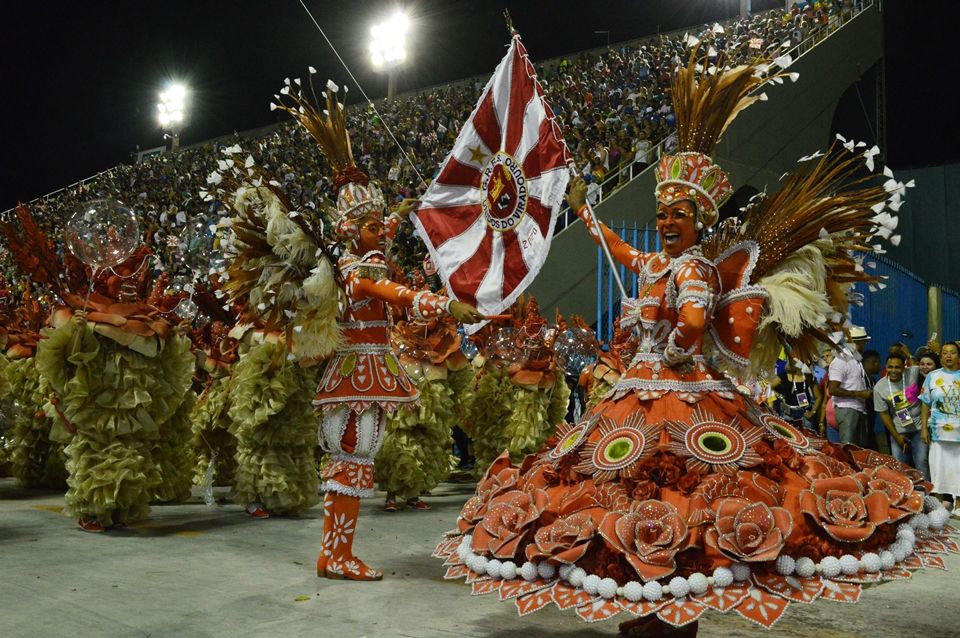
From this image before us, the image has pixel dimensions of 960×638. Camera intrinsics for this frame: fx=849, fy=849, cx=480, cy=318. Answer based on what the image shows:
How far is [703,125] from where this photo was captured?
335cm

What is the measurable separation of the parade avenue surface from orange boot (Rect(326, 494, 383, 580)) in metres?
0.07

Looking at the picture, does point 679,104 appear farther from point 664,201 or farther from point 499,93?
point 499,93

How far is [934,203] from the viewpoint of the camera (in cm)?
1280

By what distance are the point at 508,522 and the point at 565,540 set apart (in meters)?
0.24

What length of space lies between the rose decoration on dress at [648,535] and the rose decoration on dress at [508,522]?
0.27 m

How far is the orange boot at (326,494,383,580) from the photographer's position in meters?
4.15

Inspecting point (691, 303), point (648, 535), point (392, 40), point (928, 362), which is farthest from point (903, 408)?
point (392, 40)

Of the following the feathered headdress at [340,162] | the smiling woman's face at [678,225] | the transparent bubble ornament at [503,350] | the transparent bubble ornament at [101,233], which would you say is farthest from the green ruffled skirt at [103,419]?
the smiling woman's face at [678,225]

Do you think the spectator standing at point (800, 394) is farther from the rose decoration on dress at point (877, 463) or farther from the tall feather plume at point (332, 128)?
the tall feather plume at point (332, 128)

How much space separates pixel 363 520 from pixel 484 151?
10.2 feet

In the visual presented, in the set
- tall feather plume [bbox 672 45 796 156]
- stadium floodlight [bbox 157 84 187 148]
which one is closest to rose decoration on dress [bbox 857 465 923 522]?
tall feather plume [bbox 672 45 796 156]

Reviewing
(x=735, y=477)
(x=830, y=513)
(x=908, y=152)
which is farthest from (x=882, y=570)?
(x=908, y=152)

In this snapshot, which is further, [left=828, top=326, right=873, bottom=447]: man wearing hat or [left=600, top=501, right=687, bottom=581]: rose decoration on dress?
[left=828, top=326, right=873, bottom=447]: man wearing hat

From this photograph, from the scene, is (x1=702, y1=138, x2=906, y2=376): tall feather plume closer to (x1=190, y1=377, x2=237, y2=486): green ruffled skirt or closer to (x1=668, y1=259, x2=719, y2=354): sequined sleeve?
(x1=668, y1=259, x2=719, y2=354): sequined sleeve
